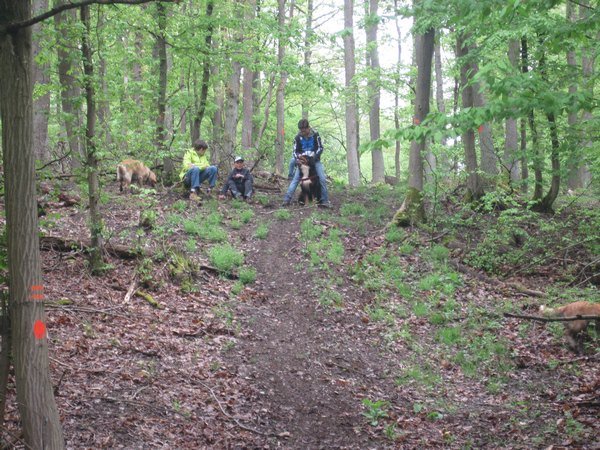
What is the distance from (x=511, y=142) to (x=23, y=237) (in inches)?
565

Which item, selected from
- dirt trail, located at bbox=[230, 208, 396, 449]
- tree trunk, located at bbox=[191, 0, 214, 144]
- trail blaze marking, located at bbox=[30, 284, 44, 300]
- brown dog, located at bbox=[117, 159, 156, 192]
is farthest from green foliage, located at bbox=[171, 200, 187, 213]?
trail blaze marking, located at bbox=[30, 284, 44, 300]

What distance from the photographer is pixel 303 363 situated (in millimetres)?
6426

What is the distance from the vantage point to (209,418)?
4930 millimetres

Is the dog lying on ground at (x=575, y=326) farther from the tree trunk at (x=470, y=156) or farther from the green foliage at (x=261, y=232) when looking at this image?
the green foliage at (x=261, y=232)

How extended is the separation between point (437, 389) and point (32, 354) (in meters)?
→ 4.83

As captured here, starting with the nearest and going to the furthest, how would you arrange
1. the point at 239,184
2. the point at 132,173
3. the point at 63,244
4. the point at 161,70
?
the point at 63,244, the point at 132,173, the point at 161,70, the point at 239,184

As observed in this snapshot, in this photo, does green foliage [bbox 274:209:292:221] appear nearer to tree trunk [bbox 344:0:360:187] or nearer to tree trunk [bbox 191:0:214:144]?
tree trunk [bbox 191:0:214:144]

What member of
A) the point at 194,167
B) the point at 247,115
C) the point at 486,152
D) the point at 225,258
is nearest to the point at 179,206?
the point at 194,167

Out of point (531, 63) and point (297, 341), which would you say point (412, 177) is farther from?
point (297, 341)

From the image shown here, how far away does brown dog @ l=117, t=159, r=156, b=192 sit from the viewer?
11.0 meters

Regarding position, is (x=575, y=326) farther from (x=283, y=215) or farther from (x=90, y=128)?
(x=90, y=128)

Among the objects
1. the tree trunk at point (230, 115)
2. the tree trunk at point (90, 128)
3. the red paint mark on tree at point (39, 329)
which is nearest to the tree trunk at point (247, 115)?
the tree trunk at point (230, 115)

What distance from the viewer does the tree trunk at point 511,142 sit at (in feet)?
36.5

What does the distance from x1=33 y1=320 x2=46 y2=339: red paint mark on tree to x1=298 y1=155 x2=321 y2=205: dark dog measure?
916cm
